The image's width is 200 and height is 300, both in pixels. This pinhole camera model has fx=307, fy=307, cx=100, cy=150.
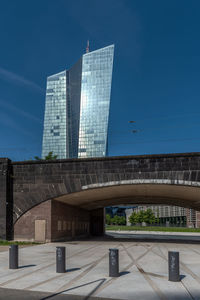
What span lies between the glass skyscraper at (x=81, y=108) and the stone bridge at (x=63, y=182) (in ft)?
413

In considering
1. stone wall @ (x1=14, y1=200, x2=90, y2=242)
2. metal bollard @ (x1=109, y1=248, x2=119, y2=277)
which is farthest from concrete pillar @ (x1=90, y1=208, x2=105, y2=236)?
metal bollard @ (x1=109, y1=248, x2=119, y2=277)

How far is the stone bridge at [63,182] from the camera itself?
2392 cm

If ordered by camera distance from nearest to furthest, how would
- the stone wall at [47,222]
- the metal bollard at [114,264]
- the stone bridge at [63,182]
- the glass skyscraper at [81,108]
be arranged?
the metal bollard at [114,264], the stone bridge at [63,182], the stone wall at [47,222], the glass skyscraper at [81,108]

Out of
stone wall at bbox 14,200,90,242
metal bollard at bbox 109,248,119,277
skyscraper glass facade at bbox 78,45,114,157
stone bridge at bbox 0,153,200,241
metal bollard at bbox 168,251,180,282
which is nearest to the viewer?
metal bollard at bbox 168,251,180,282

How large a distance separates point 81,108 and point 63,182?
136 metres

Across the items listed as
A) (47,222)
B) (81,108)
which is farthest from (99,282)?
(81,108)

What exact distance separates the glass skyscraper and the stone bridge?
125966 millimetres

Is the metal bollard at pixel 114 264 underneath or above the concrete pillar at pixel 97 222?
above

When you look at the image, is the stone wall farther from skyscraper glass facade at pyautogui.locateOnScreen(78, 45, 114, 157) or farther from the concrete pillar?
skyscraper glass facade at pyautogui.locateOnScreen(78, 45, 114, 157)

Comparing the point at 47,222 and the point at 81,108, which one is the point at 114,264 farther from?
the point at 81,108

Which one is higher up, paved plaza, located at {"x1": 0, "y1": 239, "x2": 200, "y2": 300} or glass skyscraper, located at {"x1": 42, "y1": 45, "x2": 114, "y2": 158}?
glass skyscraper, located at {"x1": 42, "y1": 45, "x2": 114, "y2": 158}

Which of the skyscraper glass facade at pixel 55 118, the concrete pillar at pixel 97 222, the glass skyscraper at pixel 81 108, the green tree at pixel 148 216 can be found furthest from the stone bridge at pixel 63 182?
the skyscraper glass facade at pixel 55 118

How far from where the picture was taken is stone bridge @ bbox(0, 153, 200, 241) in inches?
942

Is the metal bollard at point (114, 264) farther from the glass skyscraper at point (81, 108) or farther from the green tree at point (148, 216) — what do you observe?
the glass skyscraper at point (81, 108)
